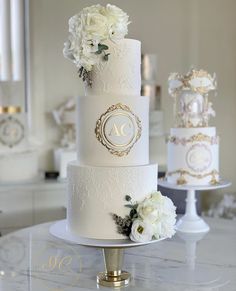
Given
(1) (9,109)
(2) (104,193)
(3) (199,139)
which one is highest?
(1) (9,109)

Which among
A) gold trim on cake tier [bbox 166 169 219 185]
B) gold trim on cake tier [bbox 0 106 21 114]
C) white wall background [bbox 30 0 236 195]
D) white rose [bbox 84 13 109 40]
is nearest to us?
white rose [bbox 84 13 109 40]

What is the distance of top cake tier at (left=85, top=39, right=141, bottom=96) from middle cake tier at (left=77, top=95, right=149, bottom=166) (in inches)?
1.3

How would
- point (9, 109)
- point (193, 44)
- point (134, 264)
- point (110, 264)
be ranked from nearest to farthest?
point (110, 264)
point (134, 264)
point (9, 109)
point (193, 44)

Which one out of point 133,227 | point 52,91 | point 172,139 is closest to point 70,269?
point 133,227

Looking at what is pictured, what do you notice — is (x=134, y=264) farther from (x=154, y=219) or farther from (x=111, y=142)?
(x=111, y=142)

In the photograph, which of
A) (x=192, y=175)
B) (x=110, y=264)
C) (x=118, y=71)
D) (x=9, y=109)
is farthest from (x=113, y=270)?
(x=9, y=109)

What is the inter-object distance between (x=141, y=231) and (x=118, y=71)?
51cm

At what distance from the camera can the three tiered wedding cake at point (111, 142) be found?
4.65ft

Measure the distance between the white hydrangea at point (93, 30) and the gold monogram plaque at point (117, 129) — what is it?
0.57 ft

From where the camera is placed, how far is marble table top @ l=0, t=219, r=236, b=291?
1.56 metres

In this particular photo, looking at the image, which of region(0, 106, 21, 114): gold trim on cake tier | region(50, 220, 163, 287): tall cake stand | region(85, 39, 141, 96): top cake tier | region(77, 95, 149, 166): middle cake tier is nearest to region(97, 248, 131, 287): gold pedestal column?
region(50, 220, 163, 287): tall cake stand

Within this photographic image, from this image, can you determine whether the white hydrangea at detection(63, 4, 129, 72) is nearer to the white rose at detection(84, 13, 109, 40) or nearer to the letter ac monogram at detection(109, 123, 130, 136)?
the white rose at detection(84, 13, 109, 40)

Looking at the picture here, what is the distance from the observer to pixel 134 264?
1789 millimetres

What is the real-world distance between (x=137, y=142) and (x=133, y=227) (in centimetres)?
27
